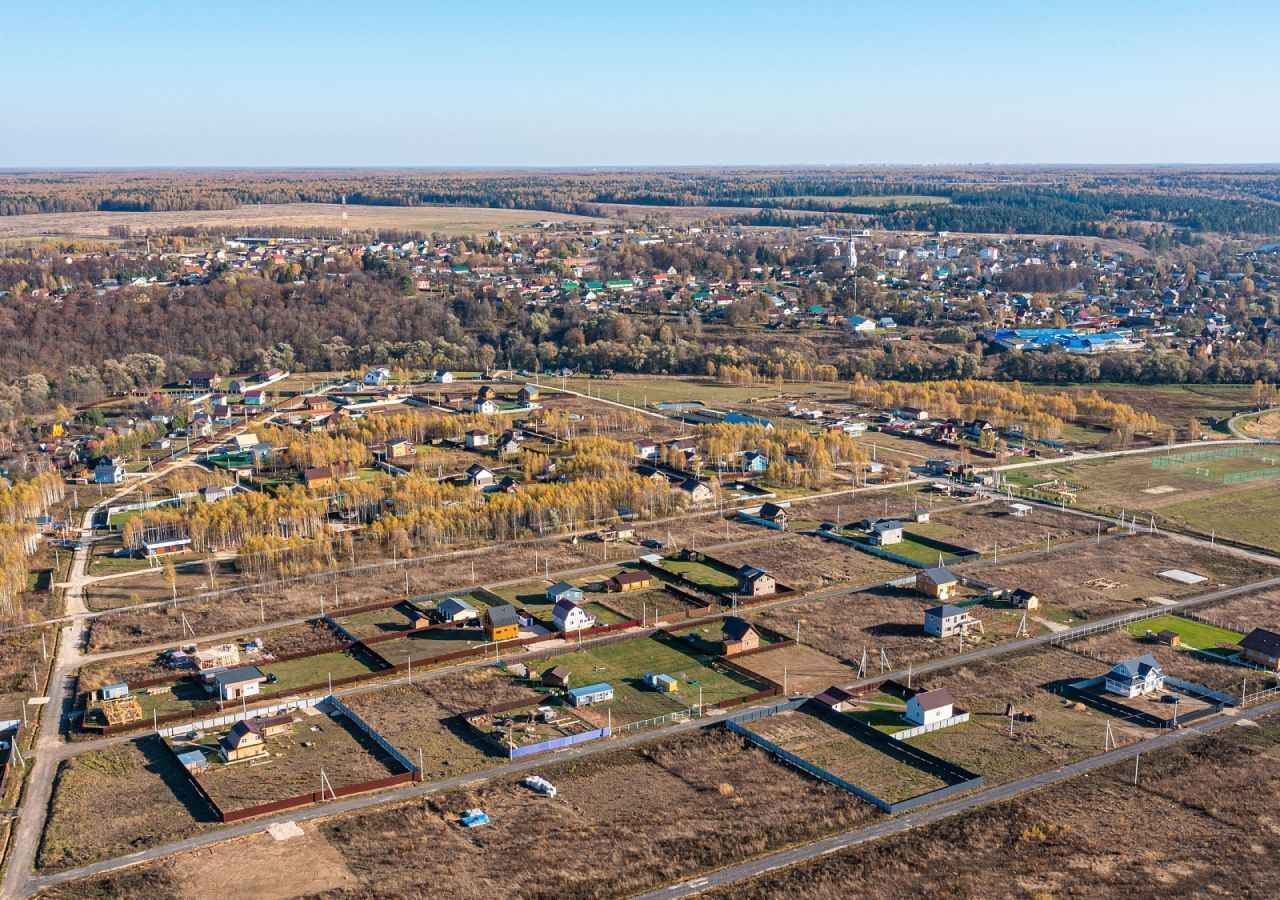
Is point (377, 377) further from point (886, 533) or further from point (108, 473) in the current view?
point (886, 533)

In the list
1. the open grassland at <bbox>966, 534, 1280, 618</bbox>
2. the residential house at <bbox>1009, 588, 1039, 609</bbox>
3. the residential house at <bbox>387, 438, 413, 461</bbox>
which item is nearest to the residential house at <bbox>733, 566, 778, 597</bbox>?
the open grassland at <bbox>966, 534, 1280, 618</bbox>

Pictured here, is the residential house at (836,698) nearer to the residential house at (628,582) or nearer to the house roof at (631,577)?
the residential house at (628,582)

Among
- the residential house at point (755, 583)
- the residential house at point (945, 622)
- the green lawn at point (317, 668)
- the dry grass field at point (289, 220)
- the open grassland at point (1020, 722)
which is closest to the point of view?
the open grassland at point (1020, 722)

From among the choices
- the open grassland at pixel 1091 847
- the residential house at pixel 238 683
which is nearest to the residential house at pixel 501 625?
the residential house at pixel 238 683

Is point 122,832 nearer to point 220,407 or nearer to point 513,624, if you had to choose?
point 513,624

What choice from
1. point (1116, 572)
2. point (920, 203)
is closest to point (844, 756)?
point (1116, 572)

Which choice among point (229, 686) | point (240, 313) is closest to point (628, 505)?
point (229, 686)
